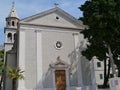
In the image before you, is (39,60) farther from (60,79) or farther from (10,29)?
(10,29)

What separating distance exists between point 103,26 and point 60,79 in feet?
27.2

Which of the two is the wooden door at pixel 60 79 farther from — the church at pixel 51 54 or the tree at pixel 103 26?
the tree at pixel 103 26

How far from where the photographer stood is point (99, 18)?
822 inches

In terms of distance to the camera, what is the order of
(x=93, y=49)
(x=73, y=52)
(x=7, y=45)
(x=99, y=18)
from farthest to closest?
Result: (x=7, y=45), (x=73, y=52), (x=93, y=49), (x=99, y=18)

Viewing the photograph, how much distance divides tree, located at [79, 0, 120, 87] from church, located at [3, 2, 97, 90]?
359 centimetres

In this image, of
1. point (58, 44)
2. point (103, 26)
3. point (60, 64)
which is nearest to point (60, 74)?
point (60, 64)

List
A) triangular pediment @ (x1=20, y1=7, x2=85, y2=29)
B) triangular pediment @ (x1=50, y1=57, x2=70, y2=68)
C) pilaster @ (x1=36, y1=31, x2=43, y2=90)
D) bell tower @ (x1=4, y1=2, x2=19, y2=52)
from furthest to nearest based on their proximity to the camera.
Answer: bell tower @ (x1=4, y1=2, x2=19, y2=52) → triangular pediment @ (x1=20, y1=7, x2=85, y2=29) → triangular pediment @ (x1=50, y1=57, x2=70, y2=68) → pilaster @ (x1=36, y1=31, x2=43, y2=90)

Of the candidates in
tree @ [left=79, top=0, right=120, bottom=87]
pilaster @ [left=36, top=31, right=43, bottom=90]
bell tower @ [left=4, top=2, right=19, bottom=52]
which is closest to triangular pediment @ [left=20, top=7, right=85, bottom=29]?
pilaster @ [left=36, top=31, right=43, bottom=90]

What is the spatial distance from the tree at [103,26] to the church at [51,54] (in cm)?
359

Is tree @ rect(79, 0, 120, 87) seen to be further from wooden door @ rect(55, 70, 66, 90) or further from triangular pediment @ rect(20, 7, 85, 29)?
triangular pediment @ rect(20, 7, 85, 29)

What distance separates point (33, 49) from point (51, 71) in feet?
10.7

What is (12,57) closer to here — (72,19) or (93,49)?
(72,19)

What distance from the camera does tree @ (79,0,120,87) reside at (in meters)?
21.0

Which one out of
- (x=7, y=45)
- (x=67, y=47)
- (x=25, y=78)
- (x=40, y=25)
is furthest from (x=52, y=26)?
(x=7, y=45)
